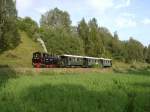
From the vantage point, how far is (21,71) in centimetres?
4375

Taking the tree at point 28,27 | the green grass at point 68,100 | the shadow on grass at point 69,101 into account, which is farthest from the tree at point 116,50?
the shadow on grass at point 69,101

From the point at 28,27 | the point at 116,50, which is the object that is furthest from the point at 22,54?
the point at 116,50

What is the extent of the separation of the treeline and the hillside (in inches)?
93.1

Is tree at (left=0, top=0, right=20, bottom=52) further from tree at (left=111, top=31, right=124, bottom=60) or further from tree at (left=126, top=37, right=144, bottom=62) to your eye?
tree at (left=126, top=37, right=144, bottom=62)

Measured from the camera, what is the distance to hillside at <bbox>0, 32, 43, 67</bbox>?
7518cm

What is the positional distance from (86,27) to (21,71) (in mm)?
85799

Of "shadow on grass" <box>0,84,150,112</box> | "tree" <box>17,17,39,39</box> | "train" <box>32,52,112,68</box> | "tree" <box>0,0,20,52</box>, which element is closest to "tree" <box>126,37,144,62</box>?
"tree" <box>17,17,39,39</box>

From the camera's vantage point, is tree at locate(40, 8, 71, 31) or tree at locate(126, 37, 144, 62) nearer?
tree at locate(40, 8, 71, 31)

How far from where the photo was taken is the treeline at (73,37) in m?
104

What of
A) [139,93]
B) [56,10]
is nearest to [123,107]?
[139,93]

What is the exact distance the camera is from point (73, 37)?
11200 centimetres

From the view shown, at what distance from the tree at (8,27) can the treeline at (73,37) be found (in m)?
0.24

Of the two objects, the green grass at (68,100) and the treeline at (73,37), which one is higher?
the treeline at (73,37)

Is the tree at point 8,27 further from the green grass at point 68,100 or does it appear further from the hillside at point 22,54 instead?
the green grass at point 68,100
